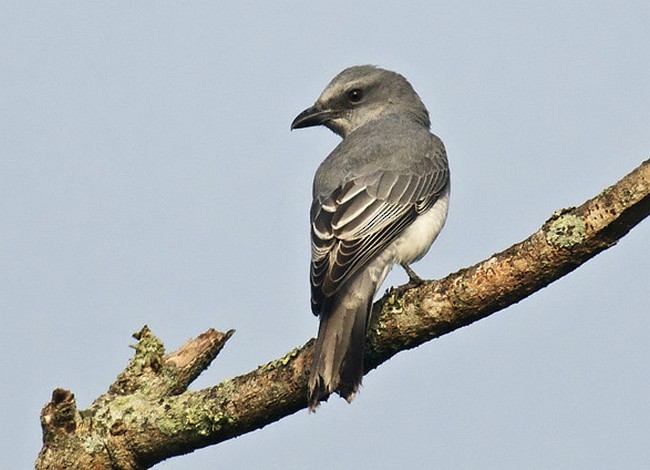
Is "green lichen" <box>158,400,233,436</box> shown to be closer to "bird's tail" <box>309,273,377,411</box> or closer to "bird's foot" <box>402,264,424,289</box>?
"bird's tail" <box>309,273,377,411</box>

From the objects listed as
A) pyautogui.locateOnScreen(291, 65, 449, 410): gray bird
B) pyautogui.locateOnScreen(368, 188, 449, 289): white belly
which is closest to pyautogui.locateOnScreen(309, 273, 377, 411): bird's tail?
pyautogui.locateOnScreen(291, 65, 449, 410): gray bird

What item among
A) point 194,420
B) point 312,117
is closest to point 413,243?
point 194,420

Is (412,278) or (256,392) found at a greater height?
(412,278)

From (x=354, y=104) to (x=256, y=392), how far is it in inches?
183

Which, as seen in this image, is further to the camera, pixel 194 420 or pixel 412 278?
pixel 412 278

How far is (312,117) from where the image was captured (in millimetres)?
9422

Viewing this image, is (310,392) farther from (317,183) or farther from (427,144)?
(427,144)

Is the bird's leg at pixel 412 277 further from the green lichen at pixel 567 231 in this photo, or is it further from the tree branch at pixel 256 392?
the green lichen at pixel 567 231

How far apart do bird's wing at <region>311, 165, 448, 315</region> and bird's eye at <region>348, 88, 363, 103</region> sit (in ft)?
6.06

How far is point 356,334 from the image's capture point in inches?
231

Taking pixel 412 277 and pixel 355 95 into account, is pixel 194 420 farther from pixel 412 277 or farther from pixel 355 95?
pixel 355 95

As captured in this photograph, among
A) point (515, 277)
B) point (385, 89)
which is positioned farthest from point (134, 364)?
point (385, 89)

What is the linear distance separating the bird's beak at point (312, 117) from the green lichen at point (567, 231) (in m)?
4.67

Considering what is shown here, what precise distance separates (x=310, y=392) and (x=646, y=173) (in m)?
2.19
